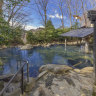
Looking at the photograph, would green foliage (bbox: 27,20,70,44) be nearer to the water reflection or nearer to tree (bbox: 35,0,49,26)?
tree (bbox: 35,0,49,26)

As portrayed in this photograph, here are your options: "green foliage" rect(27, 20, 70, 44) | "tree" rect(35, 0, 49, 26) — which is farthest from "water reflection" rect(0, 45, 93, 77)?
"tree" rect(35, 0, 49, 26)

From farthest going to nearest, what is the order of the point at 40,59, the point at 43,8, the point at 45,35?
the point at 43,8 → the point at 45,35 → the point at 40,59

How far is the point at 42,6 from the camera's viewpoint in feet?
61.9

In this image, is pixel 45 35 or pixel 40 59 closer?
pixel 40 59

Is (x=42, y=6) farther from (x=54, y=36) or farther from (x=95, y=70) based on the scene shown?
(x=95, y=70)

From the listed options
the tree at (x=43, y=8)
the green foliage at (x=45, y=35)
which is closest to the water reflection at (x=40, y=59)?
the green foliage at (x=45, y=35)

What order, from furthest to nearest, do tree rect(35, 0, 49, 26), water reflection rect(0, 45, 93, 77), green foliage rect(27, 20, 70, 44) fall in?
tree rect(35, 0, 49, 26)
green foliage rect(27, 20, 70, 44)
water reflection rect(0, 45, 93, 77)

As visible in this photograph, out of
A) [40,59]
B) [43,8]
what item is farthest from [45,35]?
[40,59]

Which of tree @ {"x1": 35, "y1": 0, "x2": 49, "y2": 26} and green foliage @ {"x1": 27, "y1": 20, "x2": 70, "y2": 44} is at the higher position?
tree @ {"x1": 35, "y1": 0, "x2": 49, "y2": 26}

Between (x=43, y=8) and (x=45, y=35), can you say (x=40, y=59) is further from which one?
(x=43, y=8)

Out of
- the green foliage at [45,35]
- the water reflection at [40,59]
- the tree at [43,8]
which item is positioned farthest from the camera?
the tree at [43,8]

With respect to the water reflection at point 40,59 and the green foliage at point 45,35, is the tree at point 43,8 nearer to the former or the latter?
the green foliage at point 45,35

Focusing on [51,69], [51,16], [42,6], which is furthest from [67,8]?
[51,69]

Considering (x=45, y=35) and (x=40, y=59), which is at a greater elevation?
(x=45, y=35)
